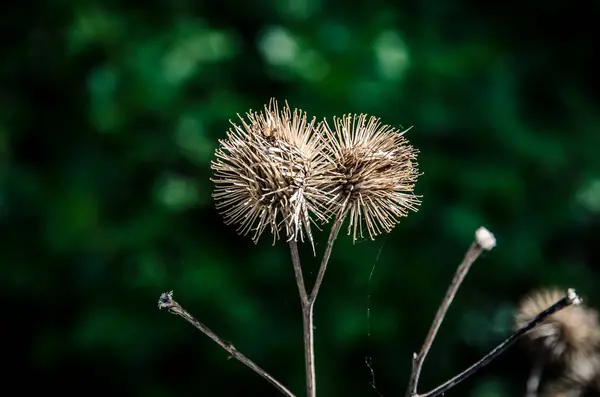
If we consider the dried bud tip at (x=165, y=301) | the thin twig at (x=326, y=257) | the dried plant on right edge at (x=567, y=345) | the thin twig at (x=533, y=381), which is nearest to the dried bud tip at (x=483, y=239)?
the thin twig at (x=326, y=257)

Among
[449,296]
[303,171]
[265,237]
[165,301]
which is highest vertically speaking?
[265,237]

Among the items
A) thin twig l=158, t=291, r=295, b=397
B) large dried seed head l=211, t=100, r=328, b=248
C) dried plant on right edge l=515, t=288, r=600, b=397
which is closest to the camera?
thin twig l=158, t=291, r=295, b=397

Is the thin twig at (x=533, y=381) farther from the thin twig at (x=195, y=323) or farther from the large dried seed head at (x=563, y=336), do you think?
the thin twig at (x=195, y=323)

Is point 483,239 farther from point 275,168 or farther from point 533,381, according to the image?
point 533,381

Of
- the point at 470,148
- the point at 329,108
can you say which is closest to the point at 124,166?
the point at 329,108

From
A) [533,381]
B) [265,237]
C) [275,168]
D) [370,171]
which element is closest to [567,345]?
[533,381]

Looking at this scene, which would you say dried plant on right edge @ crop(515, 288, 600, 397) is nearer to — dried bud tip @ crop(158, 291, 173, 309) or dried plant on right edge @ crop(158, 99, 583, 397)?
dried plant on right edge @ crop(158, 99, 583, 397)

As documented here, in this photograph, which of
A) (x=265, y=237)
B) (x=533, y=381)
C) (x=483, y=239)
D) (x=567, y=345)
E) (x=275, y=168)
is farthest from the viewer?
(x=265, y=237)

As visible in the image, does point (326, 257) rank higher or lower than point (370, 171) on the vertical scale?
lower

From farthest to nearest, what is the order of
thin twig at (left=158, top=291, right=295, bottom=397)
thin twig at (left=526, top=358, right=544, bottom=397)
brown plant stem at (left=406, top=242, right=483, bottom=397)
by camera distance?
thin twig at (left=526, top=358, right=544, bottom=397)
thin twig at (left=158, top=291, right=295, bottom=397)
brown plant stem at (left=406, top=242, right=483, bottom=397)

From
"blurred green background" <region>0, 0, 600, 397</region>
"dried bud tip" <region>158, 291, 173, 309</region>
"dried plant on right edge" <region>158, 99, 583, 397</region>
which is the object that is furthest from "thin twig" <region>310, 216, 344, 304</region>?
"blurred green background" <region>0, 0, 600, 397</region>
